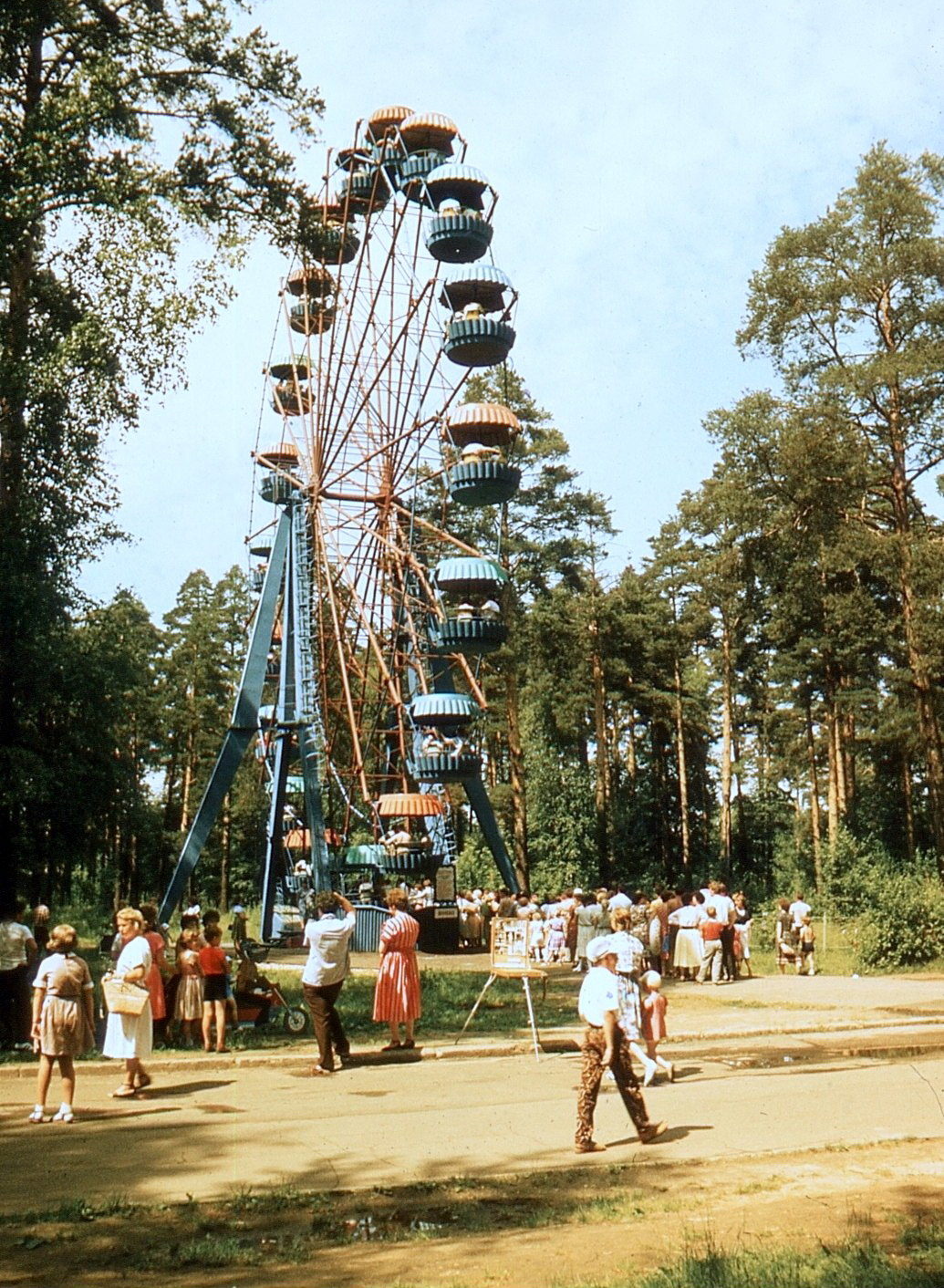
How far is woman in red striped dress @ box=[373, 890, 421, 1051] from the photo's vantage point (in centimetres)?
1314

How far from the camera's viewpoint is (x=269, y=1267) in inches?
235

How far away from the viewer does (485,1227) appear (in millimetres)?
6680

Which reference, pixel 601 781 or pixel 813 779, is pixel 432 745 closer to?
pixel 601 781

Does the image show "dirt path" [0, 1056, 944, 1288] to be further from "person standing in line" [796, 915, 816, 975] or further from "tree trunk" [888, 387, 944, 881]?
"tree trunk" [888, 387, 944, 881]

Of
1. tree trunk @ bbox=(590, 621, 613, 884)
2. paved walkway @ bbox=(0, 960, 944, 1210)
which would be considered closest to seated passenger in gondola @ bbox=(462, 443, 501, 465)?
paved walkway @ bbox=(0, 960, 944, 1210)

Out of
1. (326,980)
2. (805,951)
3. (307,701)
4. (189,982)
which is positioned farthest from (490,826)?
(326,980)

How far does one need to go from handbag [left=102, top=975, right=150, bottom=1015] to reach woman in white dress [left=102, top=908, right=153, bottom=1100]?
0.05 m

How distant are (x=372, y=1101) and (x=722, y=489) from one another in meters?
22.4

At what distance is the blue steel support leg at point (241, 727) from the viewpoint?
3145 cm

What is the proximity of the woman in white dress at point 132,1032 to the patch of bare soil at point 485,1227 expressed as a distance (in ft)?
12.1

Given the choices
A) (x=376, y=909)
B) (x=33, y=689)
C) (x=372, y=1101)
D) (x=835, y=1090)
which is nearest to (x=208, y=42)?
(x=33, y=689)

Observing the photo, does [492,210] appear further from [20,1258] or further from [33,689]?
[20,1258]

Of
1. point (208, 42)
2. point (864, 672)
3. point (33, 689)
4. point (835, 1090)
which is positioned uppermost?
point (208, 42)

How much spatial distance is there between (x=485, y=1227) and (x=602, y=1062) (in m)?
2.06
